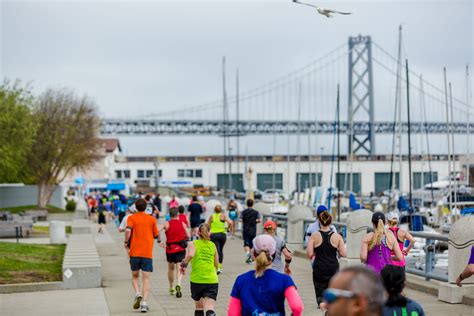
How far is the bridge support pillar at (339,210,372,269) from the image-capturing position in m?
17.6

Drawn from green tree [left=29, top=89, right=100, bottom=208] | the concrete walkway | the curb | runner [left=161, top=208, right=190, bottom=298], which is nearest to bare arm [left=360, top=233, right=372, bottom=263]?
the concrete walkway

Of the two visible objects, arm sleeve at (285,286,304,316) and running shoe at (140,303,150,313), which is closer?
arm sleeve at (285,286,304,316)

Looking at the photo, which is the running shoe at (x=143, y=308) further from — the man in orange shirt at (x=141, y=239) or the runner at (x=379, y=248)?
the runner at (x=379, y=248)

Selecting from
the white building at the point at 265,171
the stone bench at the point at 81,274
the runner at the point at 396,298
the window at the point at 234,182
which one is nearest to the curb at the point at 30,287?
the stone bench at the point at 81,274

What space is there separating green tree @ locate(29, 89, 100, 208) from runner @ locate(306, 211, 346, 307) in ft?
141

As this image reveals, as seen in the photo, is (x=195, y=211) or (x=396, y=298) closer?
(x=396, y=298)

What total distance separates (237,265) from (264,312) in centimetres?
1470

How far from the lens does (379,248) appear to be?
34.3ft

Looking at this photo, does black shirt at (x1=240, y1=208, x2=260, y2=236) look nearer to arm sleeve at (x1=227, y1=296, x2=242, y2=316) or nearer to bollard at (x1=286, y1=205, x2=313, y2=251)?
bollard at (x1=286, y1=205, x2=313, y2=251)

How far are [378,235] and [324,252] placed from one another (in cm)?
79

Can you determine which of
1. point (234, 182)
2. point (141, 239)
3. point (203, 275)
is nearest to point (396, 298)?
point (203, 275)

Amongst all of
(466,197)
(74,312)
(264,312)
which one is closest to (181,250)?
(74,312)

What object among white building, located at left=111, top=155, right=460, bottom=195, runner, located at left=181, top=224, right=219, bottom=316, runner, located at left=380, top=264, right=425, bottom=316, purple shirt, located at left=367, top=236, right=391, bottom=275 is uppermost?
white building, located at left=111, top=155, right=460, bottom=195

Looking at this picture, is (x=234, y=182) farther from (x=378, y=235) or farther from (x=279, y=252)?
(x=378, y=235)
